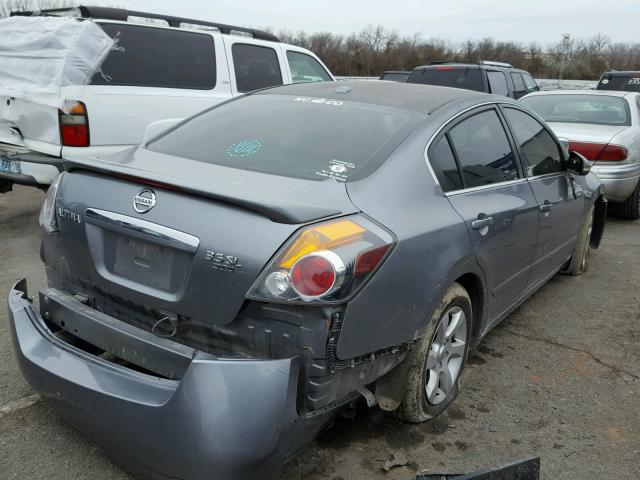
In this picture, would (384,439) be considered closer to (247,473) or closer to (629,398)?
(247,473)

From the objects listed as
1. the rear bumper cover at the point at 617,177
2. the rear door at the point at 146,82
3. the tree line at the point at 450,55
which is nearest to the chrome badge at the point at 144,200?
the rear door at the point at 146,82

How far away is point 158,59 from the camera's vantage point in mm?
5988

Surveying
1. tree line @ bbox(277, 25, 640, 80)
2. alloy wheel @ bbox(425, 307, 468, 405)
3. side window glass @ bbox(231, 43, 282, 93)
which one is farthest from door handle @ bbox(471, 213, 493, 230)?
tree line @ bbox(277, 25, 640, 80)

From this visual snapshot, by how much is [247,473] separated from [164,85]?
483 cm

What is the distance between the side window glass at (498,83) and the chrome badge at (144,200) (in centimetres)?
969

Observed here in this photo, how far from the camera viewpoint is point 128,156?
291 centimetres

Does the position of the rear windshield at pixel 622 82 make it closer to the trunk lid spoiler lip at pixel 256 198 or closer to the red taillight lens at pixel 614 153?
the red taillight lens at pixel 614 153

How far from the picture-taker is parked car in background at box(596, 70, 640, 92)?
1509 centimetres

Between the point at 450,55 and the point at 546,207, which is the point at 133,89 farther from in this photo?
the point at 450,55

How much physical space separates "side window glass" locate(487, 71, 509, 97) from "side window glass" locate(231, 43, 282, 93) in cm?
521

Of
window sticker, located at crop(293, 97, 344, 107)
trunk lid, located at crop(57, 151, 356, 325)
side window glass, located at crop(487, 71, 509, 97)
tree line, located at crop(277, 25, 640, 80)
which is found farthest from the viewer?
tree line, located at crop(277, 25, 640, 80)

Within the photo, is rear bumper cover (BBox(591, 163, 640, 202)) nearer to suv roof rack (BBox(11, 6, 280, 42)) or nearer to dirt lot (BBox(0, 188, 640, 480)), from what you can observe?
dirt lot (BBox(0, 188, 640, 480))

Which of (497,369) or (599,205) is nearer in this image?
(497,369)

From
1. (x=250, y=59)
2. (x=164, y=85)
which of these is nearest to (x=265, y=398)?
(x=164, y=85)
